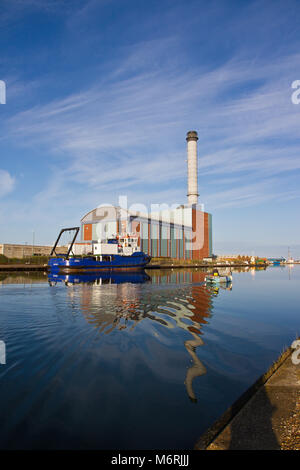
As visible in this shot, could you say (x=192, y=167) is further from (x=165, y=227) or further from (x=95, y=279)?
(x=95, y=279)

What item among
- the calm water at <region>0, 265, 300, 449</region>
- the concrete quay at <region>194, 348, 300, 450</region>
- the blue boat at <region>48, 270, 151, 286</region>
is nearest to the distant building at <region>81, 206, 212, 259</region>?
the blue boat at <region>48, 270, 151, 286</region>

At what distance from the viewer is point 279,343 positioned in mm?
10992

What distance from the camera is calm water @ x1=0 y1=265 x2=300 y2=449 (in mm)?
5043

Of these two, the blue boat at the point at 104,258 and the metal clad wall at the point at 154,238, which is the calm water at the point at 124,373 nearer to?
the blue boat at the point at 104,258

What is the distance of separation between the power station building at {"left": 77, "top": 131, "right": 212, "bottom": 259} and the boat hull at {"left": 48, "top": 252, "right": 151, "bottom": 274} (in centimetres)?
1388

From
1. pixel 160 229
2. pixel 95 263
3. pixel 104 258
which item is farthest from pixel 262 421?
pixel 160 229

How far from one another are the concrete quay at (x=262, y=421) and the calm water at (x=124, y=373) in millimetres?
502

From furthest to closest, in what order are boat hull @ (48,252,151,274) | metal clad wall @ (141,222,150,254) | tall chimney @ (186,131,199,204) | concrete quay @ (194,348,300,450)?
1. tall chimney @ (186,131,199,204)
2. metal clad wall @ (141,222,150,254)
3. boat hull @ (48,252,151,274)
4. concrete quay @ (194,348,300,450)

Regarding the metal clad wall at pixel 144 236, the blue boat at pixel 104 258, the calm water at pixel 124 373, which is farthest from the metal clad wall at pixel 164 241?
the calm water at pixel 124 373

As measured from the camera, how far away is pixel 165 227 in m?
93.3

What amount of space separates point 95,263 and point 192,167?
71270 millimetres

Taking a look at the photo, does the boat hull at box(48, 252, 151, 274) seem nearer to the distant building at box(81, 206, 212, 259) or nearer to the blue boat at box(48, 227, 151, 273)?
the blue boat at box(48, 227, 151, 273)
